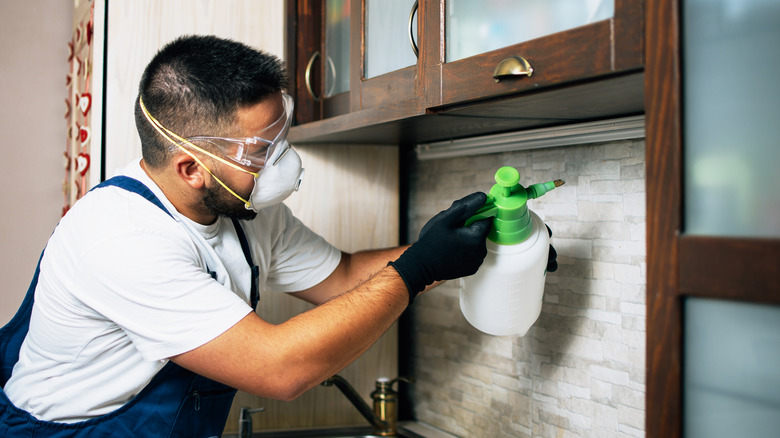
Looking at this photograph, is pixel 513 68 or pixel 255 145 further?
pixel 255 145

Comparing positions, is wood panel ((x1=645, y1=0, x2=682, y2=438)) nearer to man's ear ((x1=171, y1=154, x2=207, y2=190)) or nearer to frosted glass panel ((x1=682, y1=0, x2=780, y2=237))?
frosted glass panel ((x1=682, y1=0, x2=780, y2=237))

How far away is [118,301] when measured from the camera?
1030 millimetres

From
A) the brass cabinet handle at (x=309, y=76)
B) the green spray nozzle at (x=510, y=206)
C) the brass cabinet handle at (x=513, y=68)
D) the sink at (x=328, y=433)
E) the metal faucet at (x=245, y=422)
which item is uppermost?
the brass cabinet handle at (x=309, y=76)

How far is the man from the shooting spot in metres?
1.00

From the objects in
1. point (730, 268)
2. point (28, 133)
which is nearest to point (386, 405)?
point (730, 268)

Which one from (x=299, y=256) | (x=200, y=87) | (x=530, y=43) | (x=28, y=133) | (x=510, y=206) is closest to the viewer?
(x=530, y=43)

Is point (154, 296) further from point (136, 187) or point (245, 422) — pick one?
point (245, 422)

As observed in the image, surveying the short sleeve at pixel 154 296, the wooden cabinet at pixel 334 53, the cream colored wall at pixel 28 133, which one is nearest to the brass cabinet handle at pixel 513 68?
the wooden cabinet at pixel 334 53

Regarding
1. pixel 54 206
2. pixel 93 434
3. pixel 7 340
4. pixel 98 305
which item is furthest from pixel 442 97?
pixel 54 206

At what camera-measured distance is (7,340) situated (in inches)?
50.3

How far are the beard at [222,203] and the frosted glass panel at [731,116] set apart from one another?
80 cm

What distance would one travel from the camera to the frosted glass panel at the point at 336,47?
156 cm

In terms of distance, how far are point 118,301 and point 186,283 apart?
0.41 ft

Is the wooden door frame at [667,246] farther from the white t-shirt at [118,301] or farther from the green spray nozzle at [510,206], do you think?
the white t-shirt at [118,301]
